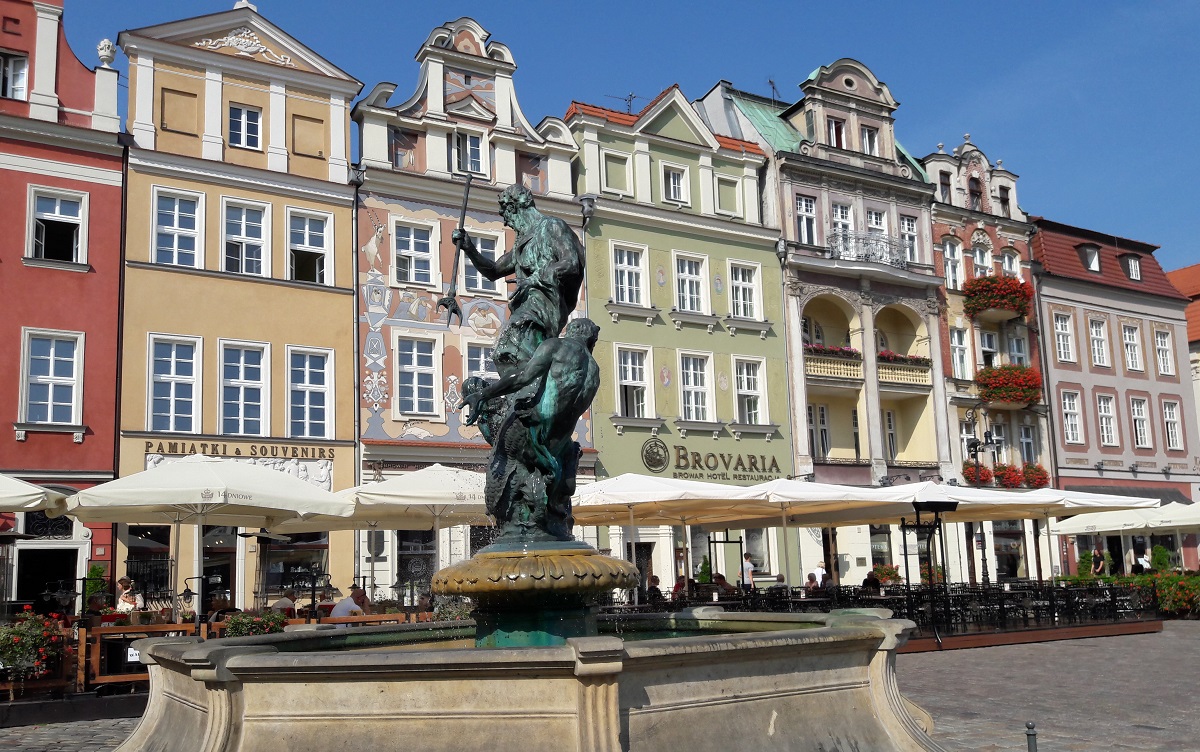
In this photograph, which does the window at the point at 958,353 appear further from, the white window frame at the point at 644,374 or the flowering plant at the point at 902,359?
the white window frame at the point at 644,374

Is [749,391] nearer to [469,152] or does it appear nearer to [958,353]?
[958,353]

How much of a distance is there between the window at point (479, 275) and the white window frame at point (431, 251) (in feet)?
2.08

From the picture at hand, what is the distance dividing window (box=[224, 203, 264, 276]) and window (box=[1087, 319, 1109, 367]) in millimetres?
27300

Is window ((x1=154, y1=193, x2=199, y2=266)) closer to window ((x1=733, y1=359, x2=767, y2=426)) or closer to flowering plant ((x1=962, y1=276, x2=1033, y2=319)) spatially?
window ((x1=733, y1=359, x2=767, y2=426))

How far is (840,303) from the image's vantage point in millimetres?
31203

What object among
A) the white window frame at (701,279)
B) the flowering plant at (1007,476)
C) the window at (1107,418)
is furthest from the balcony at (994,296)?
the white window frame at (701,279)

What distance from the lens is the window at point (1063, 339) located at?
117ft

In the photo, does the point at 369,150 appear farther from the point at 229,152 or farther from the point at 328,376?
the point at 328,376

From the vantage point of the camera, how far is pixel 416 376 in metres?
23.8

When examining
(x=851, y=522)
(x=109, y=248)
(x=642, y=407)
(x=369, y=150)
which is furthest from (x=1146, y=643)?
(x=109, y=248)

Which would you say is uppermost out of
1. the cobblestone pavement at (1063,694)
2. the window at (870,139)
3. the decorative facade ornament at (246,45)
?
the window at (870,139)

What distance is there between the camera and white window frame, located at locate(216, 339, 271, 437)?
834 inches

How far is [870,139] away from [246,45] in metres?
18.8

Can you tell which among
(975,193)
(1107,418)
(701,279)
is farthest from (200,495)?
(1107,418)
